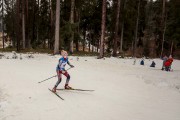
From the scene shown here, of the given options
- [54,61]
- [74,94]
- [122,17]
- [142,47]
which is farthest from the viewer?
[142,47]

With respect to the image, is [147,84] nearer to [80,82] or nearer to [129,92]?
[129,92]

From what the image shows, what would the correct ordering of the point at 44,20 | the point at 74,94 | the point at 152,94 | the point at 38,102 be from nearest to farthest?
the point at 38,102, the point at 74,94, the point at 152,94, the point at 44,20

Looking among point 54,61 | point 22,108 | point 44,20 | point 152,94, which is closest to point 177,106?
point 152,94

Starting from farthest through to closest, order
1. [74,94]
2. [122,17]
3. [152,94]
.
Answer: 1. [122,17]
2. [152,94]
3. [74,94]

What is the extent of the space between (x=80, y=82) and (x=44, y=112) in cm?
473

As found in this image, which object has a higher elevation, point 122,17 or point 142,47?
point 122,17

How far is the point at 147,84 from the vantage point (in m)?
11.8

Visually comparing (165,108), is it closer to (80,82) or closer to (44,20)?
(80,82)

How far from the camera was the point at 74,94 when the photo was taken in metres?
8.96

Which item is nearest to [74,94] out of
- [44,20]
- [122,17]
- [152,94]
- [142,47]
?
[152,94]

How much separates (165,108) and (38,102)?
4870 millimetres

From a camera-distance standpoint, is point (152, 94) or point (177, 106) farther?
point (152, 94)

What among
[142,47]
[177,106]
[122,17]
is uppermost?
[122,17]

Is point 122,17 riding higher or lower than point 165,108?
higher
